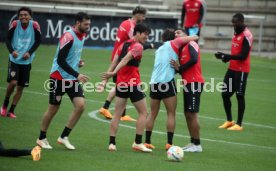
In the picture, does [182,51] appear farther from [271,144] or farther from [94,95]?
[94,95]

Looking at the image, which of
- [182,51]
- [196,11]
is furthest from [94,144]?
[196,11]

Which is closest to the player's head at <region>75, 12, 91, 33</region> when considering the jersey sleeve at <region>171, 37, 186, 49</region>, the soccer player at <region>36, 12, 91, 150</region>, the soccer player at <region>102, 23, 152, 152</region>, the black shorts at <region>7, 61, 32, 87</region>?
the soccer player at <region>36, 12, 91, 150</region>

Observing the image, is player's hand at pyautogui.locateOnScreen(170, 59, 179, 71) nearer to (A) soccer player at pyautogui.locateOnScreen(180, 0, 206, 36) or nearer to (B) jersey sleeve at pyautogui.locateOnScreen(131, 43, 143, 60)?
(B) jersey sleeve at pyautogui.locateOnScreen(131, 43, 143, 60)

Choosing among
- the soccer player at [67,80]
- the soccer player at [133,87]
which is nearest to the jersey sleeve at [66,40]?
the soccer player at [67,80]

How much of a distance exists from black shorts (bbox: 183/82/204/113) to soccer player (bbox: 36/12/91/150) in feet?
6.56

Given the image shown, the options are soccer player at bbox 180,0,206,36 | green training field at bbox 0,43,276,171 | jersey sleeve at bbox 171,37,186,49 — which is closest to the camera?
green training field at bbox 0,43,276,171

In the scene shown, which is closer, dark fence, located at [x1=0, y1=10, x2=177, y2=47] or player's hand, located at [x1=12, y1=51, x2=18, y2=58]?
player's hand, located at [x1=12, y1=51, x2=18, y2=58]

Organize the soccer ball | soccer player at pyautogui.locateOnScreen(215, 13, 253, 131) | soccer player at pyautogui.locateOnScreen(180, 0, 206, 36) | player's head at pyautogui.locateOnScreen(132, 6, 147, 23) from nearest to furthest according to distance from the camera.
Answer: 1. the soccer ball
2. player's head at pyautogui.locateOnScreen(132, 6, 147, 23)
3. soccer player at pyautogui.locateOnScreen(215, 13, 253, 131)
4. soccer player at pyautogui.locateOnScreen(180, 0, 206, 36)

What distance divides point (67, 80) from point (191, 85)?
2.34 metres

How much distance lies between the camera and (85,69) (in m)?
27.2

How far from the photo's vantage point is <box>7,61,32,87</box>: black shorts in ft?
55.7

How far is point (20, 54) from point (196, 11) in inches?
494

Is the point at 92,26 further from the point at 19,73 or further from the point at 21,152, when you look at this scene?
the point at 21,152

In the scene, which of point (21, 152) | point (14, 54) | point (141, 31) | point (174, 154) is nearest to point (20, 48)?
point (14, 54)
